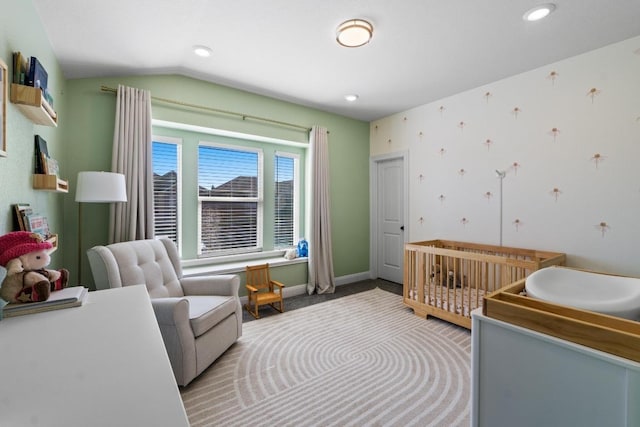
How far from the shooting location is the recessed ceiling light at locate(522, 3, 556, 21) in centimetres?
183

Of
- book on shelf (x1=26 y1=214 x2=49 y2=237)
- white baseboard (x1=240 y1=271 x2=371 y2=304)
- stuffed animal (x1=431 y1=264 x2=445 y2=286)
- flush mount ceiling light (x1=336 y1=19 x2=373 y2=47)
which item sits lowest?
white baseboard (x1=240 y1=271 x2=371 y2=304)

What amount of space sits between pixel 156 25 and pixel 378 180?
3.34m

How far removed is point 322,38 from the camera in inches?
86.4

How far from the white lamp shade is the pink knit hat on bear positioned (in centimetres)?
96

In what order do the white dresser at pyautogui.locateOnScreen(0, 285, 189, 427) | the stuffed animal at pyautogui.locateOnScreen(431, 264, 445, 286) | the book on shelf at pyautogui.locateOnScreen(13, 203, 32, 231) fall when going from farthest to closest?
the stuffed animal at pyautogui.locateOnScreen(431, 264, 445, 286) → the book on shelf at pyautogui.locateOnScreen(13, 203, 32, 231) → the white dresser at pyautogui.locateOnScreen(0, 285, 189, 427)

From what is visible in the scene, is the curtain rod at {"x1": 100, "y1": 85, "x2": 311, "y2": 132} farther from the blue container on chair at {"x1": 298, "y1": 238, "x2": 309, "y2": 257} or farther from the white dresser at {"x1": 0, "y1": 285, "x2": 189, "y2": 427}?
the white dresser at {"x1": 0, "y1": 285, "x2": 189, "y2": 427}

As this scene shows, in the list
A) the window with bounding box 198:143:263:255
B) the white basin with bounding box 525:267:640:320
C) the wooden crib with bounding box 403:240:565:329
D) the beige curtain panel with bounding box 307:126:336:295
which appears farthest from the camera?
the beige curtain panel with bounding box 307:126:336:295

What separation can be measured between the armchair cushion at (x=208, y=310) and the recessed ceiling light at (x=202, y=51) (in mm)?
2017

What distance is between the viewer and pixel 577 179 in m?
2.50

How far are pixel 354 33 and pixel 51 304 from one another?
234 cm

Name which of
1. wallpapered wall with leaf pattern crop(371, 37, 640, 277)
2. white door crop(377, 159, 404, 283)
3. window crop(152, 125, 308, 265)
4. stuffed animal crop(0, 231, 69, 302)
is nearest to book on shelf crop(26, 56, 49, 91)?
stuffed animal crop(0, 231, 69, 302)

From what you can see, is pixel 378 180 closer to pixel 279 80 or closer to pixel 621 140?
pixel 279 80

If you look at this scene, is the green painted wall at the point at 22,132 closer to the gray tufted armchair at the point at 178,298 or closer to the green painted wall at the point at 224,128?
the green painted wall at the point at 224,128

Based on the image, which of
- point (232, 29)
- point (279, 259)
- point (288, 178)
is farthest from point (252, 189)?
point (232, 29)
